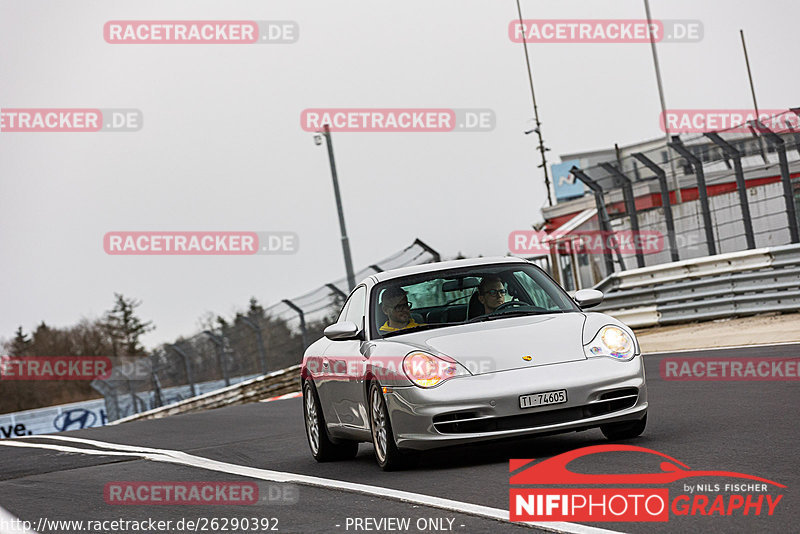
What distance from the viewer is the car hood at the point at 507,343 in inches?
291

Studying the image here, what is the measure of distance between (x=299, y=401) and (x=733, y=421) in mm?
12096

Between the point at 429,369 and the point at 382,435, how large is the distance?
666mm

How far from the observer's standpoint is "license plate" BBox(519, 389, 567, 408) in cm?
720

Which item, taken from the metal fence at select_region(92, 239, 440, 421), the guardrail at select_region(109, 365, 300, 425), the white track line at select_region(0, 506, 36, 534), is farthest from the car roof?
the guardrail at select_region(109, 365, 300, 425)

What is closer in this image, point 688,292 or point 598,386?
point 598,386

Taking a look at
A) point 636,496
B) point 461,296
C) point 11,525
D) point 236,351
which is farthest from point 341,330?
point 236,351

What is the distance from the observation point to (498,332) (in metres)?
7.68

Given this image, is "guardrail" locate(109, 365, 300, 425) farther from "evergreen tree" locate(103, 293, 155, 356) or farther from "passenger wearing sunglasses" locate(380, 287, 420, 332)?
"evergreen tree" locate(103, 293, 155, 356)

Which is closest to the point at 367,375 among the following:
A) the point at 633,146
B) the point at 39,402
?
the point at 633,146

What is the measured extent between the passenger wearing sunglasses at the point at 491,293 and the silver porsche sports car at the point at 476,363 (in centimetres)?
1

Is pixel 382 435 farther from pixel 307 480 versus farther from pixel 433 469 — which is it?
pixel 307 480

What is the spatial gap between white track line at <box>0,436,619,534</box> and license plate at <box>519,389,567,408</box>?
1004 mm

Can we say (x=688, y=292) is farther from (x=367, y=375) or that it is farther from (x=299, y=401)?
(x=367, y=375)

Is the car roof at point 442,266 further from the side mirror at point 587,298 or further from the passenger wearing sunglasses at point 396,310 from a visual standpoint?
the side mirror at point 587,298
